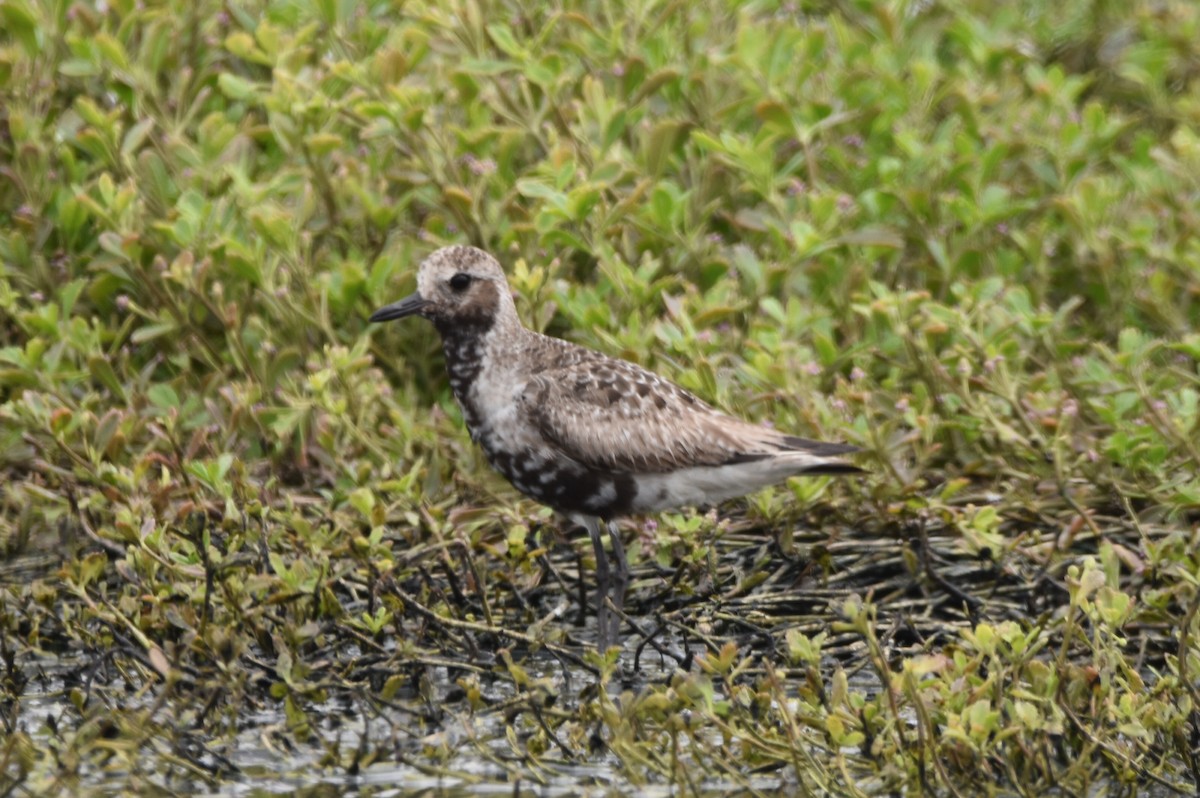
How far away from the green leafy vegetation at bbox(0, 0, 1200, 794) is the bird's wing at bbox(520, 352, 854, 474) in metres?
0.38

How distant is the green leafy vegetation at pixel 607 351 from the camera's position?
18.8ft

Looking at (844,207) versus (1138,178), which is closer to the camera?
(844,207)

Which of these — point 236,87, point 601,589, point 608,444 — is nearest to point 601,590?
point 601,589

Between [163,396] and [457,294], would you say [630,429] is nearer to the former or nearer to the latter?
[457,294]

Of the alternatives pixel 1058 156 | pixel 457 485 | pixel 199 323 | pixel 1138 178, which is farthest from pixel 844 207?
pixel 199 323

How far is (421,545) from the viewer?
7.21 m

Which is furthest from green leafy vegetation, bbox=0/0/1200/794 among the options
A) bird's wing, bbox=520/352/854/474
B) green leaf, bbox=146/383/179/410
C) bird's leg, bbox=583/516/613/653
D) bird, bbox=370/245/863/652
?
bird's wing, bbox=520/352/854/474

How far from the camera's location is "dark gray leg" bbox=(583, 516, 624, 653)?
22.3 ft

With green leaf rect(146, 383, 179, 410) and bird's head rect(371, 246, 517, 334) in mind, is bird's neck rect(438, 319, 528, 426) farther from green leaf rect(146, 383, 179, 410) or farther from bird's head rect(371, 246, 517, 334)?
green leaf rect(146, 383, 179, 410)

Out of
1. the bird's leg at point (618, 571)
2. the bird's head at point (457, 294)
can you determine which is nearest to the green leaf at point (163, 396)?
the bird's head at point (457, 294)

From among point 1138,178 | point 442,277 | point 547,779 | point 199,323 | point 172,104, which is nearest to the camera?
point 547,779

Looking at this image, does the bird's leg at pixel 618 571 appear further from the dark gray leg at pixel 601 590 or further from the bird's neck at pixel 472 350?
the bird's neck at pixel 472 350

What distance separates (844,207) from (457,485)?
97.7 inches

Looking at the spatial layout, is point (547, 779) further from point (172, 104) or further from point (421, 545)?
point (172, 104)
